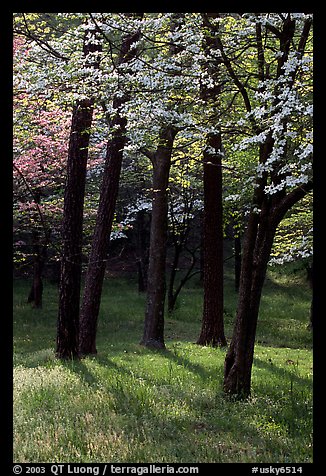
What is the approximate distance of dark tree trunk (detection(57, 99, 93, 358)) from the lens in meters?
11.9

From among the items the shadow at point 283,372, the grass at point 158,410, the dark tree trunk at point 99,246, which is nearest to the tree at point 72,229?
the grass at point 158,410

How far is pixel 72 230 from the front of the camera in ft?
39.4

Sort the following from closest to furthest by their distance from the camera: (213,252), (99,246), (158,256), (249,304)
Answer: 1. (249,304)
2. (99,246)
3. (213,252)
4. (158,256)

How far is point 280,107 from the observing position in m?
7.08

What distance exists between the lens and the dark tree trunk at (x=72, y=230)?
11930 millimetres

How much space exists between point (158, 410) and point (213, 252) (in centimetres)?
782

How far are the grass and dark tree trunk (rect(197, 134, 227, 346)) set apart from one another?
96 centimetres

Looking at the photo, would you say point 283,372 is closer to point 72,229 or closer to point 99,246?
point 99,246

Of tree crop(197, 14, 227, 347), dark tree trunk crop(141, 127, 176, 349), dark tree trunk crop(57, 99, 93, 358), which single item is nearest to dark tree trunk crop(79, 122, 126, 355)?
dark tree trunk crop(57, 99, 93, 358)

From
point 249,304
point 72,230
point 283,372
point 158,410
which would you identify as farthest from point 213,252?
point 158,410

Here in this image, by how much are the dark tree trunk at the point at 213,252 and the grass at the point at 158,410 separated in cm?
96
